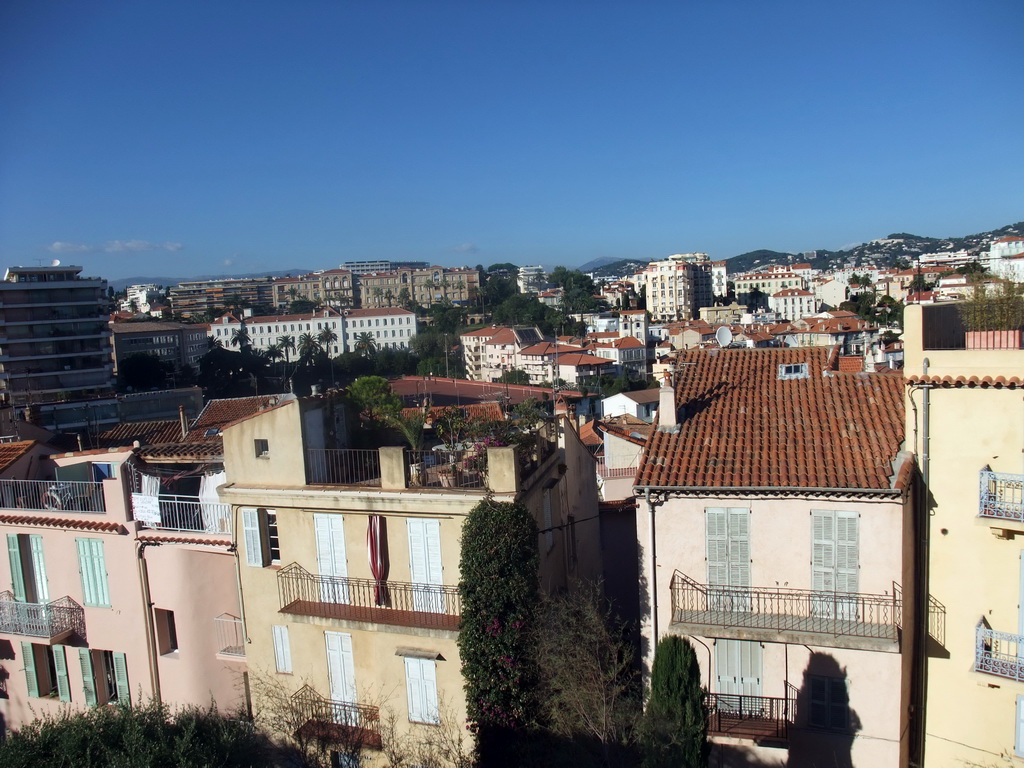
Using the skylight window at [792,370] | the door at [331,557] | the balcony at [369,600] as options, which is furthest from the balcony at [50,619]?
the skylight window at [792,370]

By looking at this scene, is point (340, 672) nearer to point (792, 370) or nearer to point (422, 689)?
point (422, 689)

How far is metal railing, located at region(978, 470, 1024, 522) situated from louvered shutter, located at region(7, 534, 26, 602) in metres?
19.8

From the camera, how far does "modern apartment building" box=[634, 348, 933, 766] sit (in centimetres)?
1305

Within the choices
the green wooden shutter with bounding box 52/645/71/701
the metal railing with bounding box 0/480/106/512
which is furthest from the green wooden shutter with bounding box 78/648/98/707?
the metal railing with bounding box 0/480/106/512

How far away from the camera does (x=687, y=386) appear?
16.6 meters

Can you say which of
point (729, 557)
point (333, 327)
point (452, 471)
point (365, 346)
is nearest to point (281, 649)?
point (452, 471)

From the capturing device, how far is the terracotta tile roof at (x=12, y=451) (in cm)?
1844

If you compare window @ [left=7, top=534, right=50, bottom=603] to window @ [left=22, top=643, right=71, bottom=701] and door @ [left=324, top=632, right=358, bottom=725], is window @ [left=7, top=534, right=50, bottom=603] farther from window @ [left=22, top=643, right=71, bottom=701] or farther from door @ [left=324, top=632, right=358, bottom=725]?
door @ [left=324, top=632, right=358, bottom=725]

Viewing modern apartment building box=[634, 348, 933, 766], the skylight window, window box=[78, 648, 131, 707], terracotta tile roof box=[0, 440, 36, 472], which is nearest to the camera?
modern apartment building box=[634, 348, 933, 766]

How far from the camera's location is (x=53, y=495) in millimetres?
17766

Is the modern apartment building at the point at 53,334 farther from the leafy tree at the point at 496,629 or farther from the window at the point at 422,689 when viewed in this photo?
the leafy tree at the point at 496,629

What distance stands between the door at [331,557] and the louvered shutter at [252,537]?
1.27m

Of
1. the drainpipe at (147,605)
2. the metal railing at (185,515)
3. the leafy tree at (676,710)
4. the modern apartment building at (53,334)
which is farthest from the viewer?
the modern apartment building at (53,334)

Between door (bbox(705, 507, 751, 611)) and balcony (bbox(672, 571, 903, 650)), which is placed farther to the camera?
door (bbox(705, 507, 751, 611))
